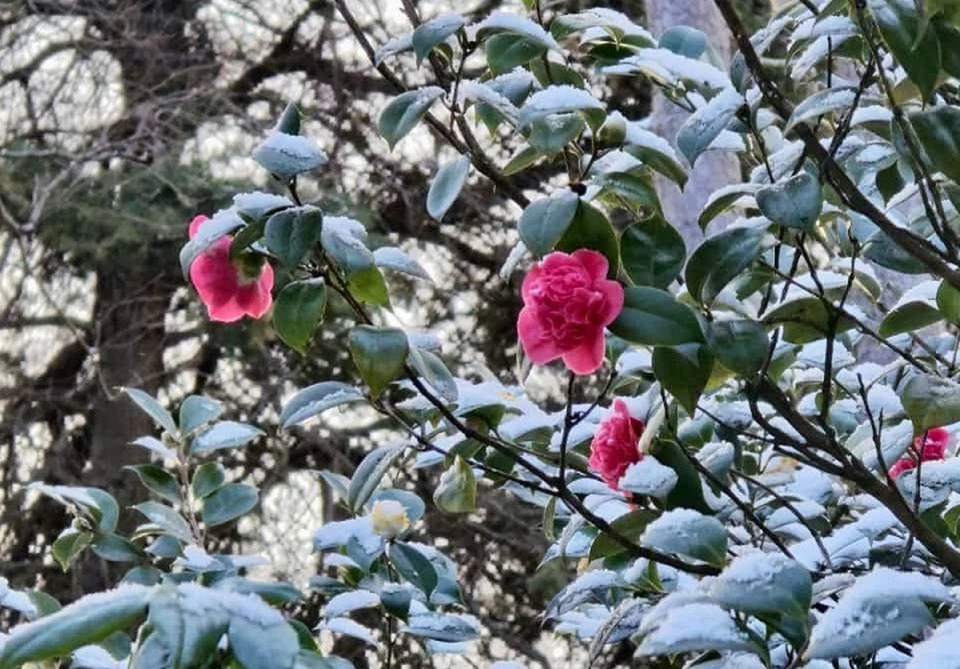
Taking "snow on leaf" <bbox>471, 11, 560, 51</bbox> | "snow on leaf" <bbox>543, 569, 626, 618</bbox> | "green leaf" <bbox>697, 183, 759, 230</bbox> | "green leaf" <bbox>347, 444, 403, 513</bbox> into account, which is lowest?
"snow on leaf" <bbox>543, 569, 626, 618</bbox>

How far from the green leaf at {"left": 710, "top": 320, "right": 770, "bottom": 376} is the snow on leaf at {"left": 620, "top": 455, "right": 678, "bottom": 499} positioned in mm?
108

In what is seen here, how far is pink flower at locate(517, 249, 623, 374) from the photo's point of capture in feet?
2.37

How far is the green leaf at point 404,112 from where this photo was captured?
31.6 inches

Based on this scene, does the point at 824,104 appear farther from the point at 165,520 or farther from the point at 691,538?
the point at 165,520

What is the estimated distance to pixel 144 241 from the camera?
3.43m

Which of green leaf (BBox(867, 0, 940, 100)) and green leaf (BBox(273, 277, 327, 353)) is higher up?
green leaf (BBox(867, 0, 940, 100))

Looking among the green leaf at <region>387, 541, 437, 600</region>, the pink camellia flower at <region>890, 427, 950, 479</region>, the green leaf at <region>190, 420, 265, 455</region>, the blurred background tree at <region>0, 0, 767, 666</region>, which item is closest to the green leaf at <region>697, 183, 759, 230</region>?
the pink camellia flower at <region>890, 427, 950, 479</region>

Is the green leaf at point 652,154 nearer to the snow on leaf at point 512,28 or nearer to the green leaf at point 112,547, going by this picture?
the snow on leaf at point 512,28

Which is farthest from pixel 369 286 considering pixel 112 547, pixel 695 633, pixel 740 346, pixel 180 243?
pixel 180 243

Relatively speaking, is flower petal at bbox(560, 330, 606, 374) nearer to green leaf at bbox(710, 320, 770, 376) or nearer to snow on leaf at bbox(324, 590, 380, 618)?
green leaf at bbox(710, 320, 770, 376)

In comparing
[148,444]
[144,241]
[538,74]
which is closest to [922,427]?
[538,74]

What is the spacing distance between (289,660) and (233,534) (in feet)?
10.3

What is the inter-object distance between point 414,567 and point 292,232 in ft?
1.46

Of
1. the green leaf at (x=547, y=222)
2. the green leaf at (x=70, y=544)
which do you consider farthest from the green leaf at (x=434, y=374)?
the green leaf at (x=70, y=544)
